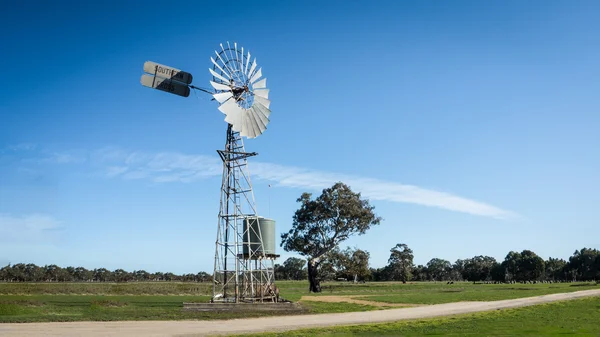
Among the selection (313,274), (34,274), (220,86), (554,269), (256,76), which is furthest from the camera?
(34,274)

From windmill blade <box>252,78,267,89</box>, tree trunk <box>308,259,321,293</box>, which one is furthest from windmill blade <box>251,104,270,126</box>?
tree trunk <box>308,259,321,293</box>

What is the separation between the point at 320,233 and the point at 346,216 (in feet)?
14.1

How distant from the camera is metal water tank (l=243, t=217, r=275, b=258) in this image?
3641 centimetres

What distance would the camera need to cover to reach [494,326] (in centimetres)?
2455

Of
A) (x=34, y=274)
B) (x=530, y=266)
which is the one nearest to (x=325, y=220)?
(x=530, y=266)

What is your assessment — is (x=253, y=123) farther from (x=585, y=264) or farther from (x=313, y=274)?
(x=585, y=264)

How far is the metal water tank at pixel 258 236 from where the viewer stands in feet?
119

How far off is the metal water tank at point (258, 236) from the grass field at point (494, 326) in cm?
1385

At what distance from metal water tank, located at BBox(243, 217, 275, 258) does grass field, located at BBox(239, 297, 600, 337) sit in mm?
13846

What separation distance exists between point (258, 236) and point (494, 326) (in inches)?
708

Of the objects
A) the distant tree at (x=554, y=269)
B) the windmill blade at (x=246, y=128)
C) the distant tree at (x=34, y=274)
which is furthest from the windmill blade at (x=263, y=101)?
the distant tree at (x=34, y=274)

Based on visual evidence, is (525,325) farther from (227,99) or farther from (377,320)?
(227,99)

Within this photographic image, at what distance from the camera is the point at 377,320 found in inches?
1061

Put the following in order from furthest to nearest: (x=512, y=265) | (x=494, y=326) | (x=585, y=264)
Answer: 1. (x=512, y=265)
2. (x=585, y=264)
3. (x=494, y=326)
